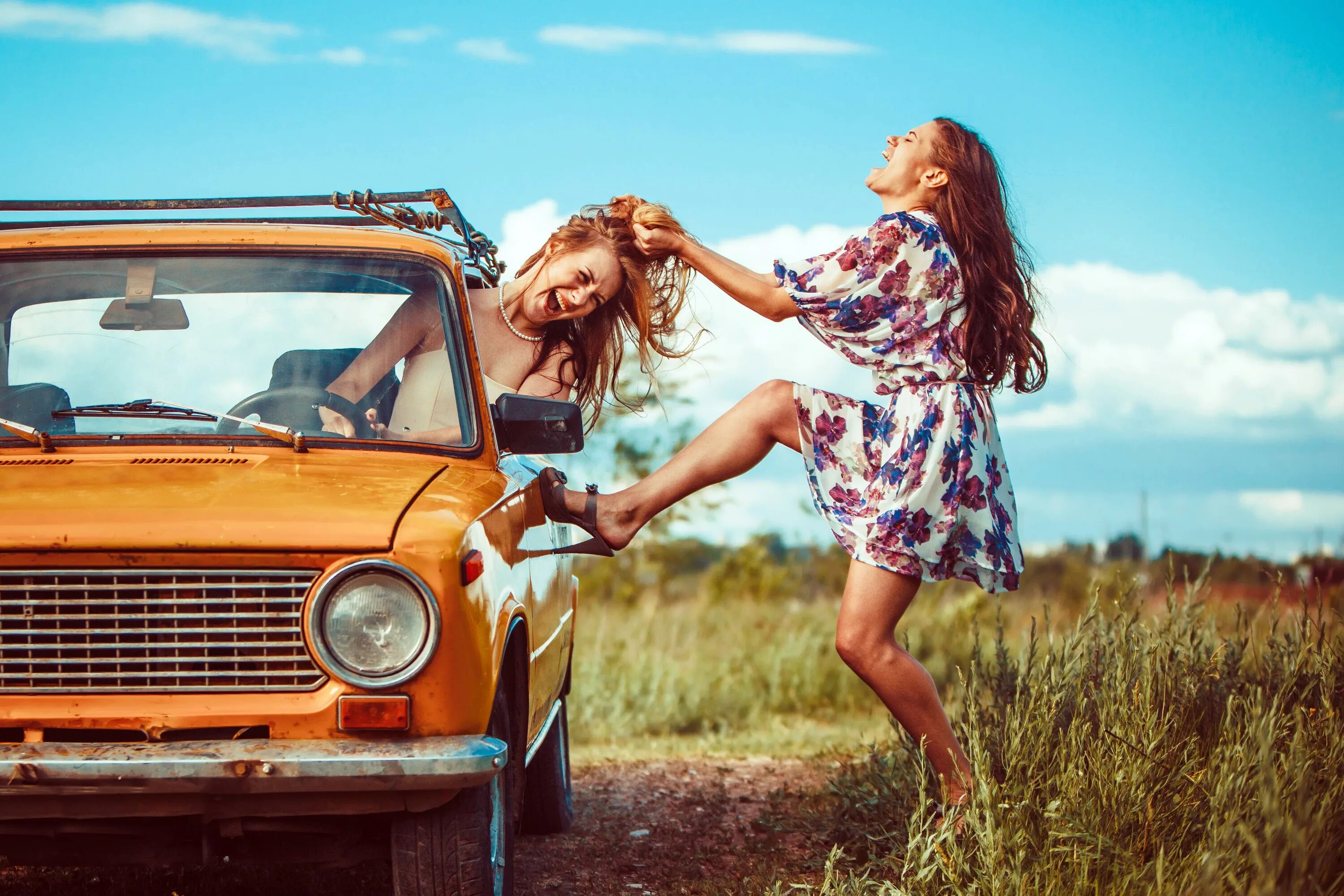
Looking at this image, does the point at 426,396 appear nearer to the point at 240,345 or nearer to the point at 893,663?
the point at 240,345

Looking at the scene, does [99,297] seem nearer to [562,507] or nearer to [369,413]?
[369,413]

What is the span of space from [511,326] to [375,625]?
2.22 metres

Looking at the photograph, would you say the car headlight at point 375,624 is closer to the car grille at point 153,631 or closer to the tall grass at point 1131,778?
the car grille at point 153,631

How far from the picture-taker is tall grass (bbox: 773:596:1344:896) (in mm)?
3395

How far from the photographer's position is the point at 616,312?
511cm

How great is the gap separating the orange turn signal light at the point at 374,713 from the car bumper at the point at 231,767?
0.13 feet

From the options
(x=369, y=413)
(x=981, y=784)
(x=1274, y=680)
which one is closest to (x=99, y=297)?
(x=369, y=413)

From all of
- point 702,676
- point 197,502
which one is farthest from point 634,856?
point 702,676

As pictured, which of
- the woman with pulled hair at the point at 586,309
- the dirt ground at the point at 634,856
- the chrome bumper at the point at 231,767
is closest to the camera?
the chrome bumper at the point at 231,767

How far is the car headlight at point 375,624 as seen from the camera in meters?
2.93

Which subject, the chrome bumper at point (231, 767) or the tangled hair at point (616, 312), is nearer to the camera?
the chrome bumper at point (231, 767)

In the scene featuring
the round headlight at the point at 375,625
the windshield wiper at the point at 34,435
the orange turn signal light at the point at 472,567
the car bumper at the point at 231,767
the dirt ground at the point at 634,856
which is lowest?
the dirt ground at the point at 634,856

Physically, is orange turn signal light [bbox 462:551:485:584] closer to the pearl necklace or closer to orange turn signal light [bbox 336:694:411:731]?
orange turn signal light [bbox 336:694:411:731]

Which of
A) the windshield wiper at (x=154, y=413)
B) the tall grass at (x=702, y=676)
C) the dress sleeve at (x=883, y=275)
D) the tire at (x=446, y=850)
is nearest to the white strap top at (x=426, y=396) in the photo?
the windshield wiper at (x=154, y=413)
